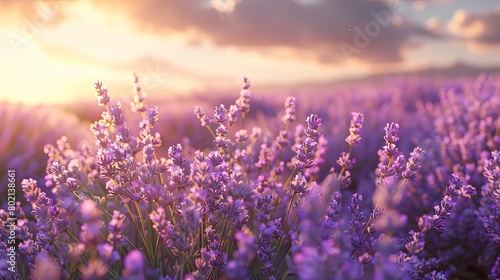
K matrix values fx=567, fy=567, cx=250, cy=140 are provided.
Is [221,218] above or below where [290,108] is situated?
below

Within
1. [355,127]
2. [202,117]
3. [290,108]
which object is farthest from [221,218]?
[355,127]

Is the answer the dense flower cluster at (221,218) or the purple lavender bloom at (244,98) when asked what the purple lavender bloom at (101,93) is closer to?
the dense flower cluster at (221,218)

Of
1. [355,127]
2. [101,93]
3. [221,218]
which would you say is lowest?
[221,218]

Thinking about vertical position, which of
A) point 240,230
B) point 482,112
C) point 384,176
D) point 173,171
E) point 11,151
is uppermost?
point 482,112

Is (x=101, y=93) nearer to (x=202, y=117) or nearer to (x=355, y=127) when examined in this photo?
(x=202, y=117)

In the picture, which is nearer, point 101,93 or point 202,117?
point 101,93

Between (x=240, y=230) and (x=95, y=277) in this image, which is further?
(x=240, y=230)

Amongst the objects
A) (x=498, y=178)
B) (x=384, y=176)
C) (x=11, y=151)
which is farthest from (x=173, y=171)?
(x=11, y=151)

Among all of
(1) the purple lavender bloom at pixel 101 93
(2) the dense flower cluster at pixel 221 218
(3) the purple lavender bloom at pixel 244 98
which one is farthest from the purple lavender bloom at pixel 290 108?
(1) the purple lavender bloom at pixel 101 93

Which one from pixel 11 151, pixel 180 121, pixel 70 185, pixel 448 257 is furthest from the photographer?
pixel 180 121

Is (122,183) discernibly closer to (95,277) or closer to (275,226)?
(275,226)

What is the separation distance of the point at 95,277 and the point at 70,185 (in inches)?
33.5

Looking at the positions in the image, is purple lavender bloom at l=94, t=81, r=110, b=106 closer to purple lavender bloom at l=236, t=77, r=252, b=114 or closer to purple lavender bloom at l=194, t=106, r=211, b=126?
purple lavender bloom at l=194, t=106, r=211, b=126

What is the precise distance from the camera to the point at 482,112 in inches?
190
